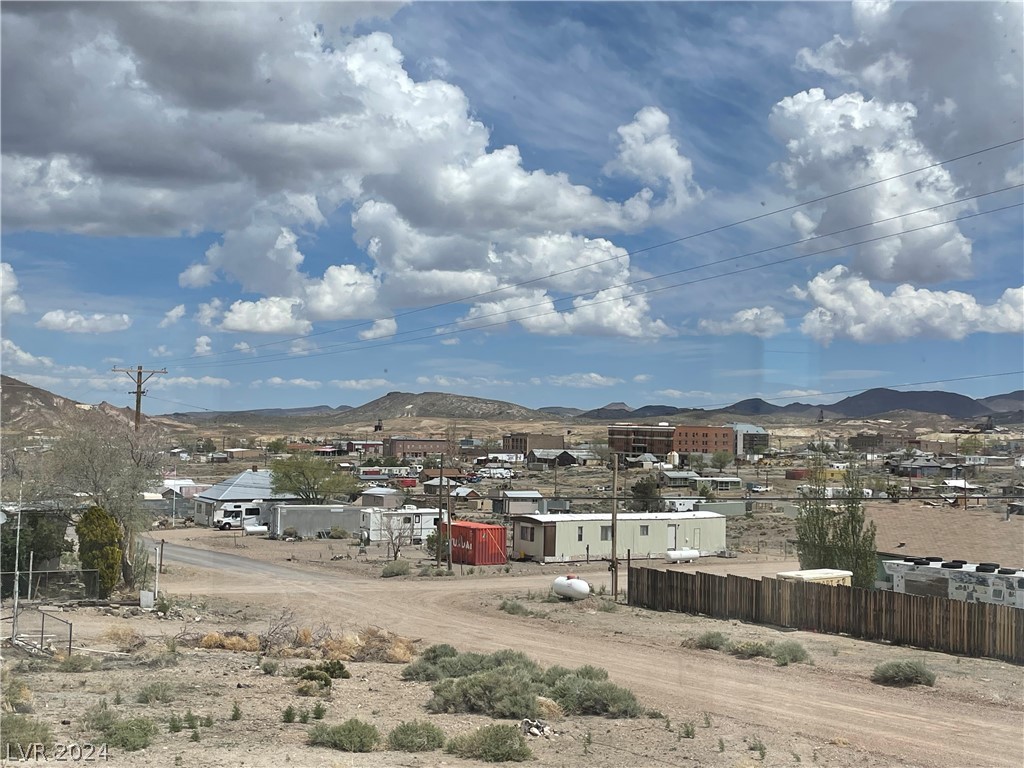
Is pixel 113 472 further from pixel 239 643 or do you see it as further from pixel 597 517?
pixel 597 517

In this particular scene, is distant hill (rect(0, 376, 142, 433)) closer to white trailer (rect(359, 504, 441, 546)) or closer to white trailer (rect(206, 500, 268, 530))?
white trailer (rect(206, 500, 268, 530))

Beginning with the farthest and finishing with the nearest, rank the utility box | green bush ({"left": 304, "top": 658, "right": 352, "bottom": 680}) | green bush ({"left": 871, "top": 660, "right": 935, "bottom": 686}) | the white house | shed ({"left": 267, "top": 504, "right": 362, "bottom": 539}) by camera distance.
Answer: shed ({"left": 267, "top": 504, "right": 362, "bottom": 539}), the white house, the utility box, green bush ({"left": 871, "top": 660, "right": 935, "bottom": 686}), green bush ({"left": 304, "top": 658, "right": 352, "bottom": 680})

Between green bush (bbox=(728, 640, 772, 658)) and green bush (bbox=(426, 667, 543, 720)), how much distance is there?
832cm

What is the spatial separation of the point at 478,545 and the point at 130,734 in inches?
1365

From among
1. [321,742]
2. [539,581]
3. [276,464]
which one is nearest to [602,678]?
[321,742]

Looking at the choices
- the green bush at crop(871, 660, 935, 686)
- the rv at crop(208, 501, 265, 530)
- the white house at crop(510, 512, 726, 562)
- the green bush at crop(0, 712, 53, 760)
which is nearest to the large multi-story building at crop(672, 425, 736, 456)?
the white house at crop(510, 512, 726, 562)

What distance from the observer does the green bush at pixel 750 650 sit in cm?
2281

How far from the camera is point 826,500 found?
33844 mm

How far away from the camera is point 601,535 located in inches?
1922

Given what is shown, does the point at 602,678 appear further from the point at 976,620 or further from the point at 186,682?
the point at 976,620

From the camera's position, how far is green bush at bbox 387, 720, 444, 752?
12.9 m

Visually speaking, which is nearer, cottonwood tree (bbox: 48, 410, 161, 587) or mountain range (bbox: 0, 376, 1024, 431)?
cottonwood tree (bbox: 48, 410, 161, 587)

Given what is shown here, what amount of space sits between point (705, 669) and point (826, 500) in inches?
584


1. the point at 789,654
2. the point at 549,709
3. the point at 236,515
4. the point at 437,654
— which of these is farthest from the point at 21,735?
the point at 236,515
